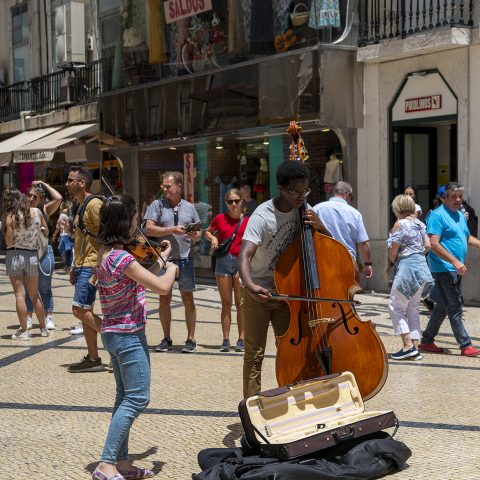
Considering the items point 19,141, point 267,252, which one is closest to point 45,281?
point 267,252

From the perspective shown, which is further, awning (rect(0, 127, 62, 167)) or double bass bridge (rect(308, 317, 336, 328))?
awning (rect(0, 127, 62, 167))

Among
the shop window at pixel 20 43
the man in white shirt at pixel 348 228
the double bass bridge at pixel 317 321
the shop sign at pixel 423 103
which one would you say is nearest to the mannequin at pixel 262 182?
the shop sign at pixel 423 103

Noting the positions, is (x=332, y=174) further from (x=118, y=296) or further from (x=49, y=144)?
(x=118, y=296)

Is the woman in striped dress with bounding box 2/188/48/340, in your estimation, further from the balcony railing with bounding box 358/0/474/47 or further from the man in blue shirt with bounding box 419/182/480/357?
the balcony railing with bounding box 358/0/474/47

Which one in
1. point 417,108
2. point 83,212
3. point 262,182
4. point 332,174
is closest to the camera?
point 83,212

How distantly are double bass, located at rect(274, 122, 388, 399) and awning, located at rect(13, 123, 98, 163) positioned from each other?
15147 mm

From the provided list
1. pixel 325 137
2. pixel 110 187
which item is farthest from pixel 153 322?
pixel 110 187

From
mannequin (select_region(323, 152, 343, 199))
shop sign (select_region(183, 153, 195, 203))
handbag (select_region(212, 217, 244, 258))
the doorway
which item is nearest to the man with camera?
handbag (select_region(212, 217, 244, 258))

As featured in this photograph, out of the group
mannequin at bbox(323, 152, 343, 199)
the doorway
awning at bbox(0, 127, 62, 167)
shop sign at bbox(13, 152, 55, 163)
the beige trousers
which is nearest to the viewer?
the beige trousers

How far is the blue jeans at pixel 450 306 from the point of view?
8435 mm

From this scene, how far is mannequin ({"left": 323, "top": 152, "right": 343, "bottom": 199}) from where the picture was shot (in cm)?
1439

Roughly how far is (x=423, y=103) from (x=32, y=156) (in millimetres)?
10125

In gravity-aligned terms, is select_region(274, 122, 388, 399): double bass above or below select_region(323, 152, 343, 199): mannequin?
below

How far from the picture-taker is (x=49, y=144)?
2023cm
